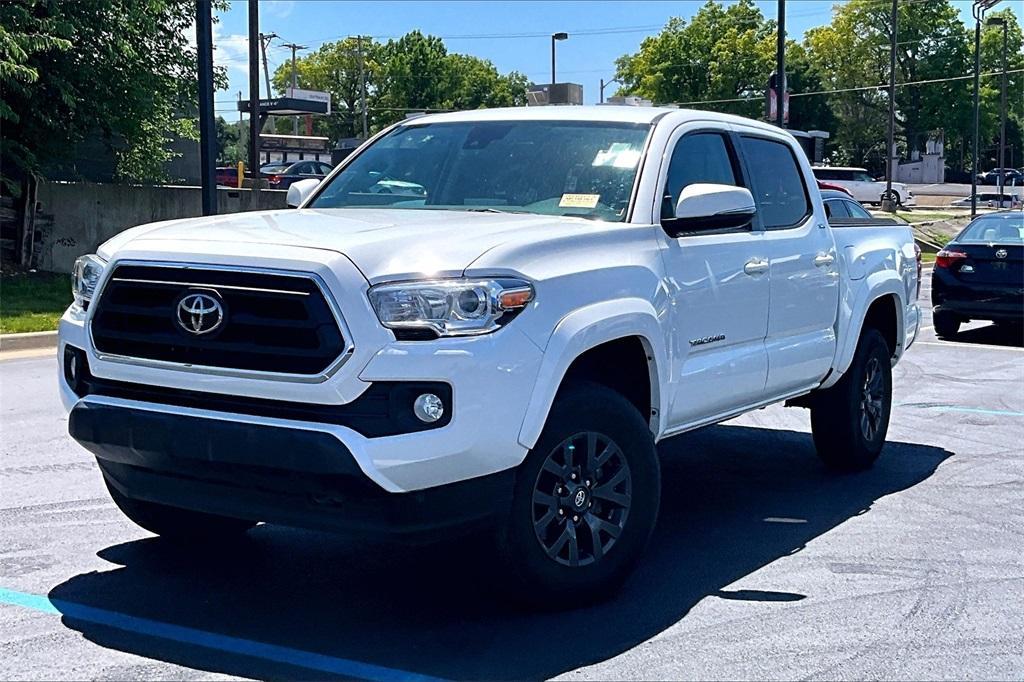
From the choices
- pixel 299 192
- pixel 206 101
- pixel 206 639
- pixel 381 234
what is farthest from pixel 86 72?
pixel 206 639

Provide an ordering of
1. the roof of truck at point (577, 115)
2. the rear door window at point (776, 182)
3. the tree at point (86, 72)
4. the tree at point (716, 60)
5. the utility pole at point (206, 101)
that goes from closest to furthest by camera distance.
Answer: the roof of truck at point (577, 115) < the rear door window at point (776, 182) < the utility pole at point (206, 101) < the tree at point (86, 72) < the tree at point (716, 60)

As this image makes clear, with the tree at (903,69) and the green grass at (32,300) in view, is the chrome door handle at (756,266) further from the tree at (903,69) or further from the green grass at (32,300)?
the tree at (903,69)

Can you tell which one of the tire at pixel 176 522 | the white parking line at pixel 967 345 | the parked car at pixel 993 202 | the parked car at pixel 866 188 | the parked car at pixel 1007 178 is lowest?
the white parking line at pixel 967 345

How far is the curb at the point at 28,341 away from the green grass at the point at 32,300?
1.00 feet

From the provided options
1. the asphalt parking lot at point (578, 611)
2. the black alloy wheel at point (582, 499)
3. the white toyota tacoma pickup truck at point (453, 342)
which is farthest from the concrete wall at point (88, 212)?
the black alloy wheel at point (582, 499)

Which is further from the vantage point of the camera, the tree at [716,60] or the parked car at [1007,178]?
the tree at [716,60]

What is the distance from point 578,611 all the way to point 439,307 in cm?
140

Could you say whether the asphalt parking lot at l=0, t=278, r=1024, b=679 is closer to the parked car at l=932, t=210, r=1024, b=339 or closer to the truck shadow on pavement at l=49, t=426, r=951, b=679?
the truck shadow on pavement at l=49, t=426, r=951, b=679

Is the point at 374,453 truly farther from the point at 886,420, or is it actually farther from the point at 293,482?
the point at 886,420

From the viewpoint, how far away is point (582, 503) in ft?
15.8

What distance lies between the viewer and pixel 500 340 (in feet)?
14.3

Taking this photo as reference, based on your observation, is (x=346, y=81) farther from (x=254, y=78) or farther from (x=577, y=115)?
(x=577, y=115)

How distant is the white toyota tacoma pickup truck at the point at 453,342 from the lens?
13.8 feet

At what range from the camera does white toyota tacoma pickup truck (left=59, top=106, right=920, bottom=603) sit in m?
4.22
